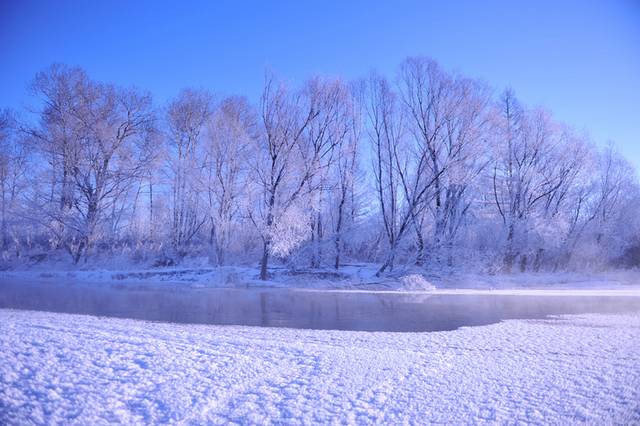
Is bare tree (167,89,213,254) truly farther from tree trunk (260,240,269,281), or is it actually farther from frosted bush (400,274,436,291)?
frosted bush (400,274,436,291)

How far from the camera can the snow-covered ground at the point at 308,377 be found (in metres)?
4.43

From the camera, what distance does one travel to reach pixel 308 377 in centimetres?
557

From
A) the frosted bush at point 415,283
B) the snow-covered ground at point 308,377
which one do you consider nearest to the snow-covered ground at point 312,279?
the frosted bush at point 415,283

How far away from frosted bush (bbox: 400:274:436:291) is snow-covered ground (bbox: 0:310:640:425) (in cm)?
1166

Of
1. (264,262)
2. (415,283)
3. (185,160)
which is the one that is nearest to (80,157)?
(185,160)

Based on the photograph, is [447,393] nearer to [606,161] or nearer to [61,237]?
[61,237]

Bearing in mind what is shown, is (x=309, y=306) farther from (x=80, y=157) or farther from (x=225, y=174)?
(x=80, y=157)

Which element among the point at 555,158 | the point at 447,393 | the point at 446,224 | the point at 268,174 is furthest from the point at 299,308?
the point at 555,158

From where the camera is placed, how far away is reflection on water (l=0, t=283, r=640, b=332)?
10.7 meters

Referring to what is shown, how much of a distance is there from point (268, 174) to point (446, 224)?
1206 centimetres

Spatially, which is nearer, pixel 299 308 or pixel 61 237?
pixel 299 308

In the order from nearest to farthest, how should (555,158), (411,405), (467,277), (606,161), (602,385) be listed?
(411,405) < (602,385) < (467,277) < (555,158) < (606,161)

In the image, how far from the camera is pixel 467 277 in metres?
22.6

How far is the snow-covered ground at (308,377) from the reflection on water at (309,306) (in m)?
2.01
